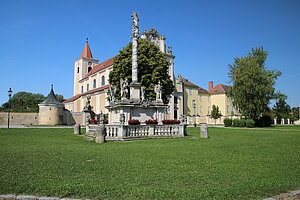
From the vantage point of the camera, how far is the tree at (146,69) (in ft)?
99.5

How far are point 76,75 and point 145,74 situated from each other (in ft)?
168

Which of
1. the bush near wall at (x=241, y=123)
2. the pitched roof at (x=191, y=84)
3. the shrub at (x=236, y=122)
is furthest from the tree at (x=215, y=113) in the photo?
the shrub at (x=236, y=122)

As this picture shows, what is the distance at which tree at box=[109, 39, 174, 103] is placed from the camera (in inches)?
1193

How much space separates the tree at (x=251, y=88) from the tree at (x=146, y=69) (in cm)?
1305

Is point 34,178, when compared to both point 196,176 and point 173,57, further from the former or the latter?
point 173,57

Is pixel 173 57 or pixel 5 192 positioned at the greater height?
pixel 173 57

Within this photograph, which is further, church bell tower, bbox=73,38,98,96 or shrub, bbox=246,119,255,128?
church bell tower, bbox=73,38,98,96

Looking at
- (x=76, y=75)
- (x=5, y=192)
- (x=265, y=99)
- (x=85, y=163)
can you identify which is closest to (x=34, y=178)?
(x=5, y=192)

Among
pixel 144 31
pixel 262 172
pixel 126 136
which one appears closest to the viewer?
pixel 262 172

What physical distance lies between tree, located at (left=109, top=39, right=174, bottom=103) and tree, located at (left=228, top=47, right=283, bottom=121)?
13.1 meters

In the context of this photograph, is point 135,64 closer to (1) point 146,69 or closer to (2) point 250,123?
(1) point 146,69

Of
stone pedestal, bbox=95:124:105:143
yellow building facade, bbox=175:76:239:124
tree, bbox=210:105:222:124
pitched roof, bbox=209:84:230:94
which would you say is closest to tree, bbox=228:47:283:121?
yellow building facade, bbox=175:76:239:124

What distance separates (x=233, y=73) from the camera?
133 feet

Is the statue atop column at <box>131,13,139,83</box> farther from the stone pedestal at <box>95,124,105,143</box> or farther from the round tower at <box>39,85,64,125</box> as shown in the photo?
the round tower at <box>39,85,64,125</box>
